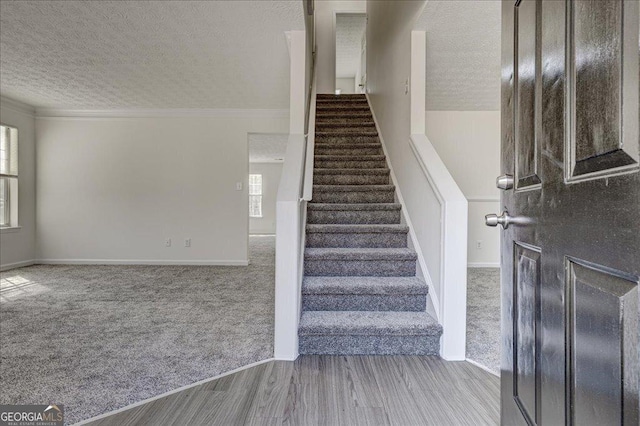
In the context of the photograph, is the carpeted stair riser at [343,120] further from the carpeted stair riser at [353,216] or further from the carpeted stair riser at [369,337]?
the carpeted stair riser at [369,337]

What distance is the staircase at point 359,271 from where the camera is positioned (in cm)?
214

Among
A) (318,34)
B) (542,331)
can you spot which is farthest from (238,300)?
(318,34)

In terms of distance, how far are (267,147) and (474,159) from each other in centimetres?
471

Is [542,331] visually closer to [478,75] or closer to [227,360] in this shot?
[227,360]

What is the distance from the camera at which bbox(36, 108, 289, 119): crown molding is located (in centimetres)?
523

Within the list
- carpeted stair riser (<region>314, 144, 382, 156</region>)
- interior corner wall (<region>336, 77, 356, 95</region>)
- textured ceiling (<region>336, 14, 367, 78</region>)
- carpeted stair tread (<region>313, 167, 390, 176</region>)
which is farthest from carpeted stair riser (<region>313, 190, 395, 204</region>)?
interior corner wall (<region>336, 77, 356, 95</region>)

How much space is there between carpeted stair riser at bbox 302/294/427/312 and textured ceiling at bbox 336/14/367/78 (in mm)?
6325

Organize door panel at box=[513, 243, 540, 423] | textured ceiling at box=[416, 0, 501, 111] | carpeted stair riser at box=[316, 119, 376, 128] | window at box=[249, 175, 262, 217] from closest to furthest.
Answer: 1. door panel at box=[513, 243, 540, 423]
2. textured ceiling at box=[416, 0, 501, 111]
3. carpeted stair riser at box=[316, 119, 376, 128]
4. window at box=[249, 175, 262, 217]

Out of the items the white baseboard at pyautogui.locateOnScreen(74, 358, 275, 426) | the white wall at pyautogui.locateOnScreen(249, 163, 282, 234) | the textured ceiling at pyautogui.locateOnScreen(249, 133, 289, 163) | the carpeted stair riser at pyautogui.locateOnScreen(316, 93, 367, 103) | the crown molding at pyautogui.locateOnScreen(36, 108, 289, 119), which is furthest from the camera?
the white wall at pyautogui.locateOnScreen(249, 163, 282, 234)

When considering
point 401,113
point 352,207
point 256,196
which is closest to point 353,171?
point 352,207

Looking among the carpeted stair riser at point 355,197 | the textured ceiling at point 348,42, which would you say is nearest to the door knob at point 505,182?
the carpeted stair riser at point 355,197

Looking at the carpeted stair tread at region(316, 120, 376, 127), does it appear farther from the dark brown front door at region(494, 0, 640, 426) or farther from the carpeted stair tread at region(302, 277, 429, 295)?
the dark brown front door at region(494, 0, 640, 426)

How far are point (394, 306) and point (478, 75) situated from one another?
2867 millimetres

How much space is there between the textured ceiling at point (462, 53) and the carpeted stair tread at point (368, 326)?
218cm
